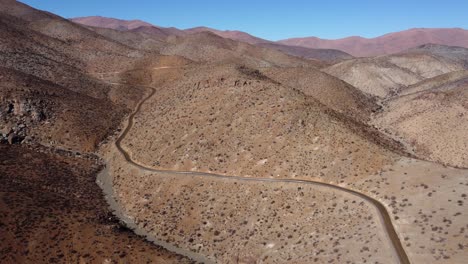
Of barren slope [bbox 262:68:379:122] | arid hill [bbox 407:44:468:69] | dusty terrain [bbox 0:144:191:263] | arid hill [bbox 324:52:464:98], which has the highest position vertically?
arid hill [bbox 407:44:468:69]

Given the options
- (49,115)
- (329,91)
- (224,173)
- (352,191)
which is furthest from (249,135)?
(329,91)

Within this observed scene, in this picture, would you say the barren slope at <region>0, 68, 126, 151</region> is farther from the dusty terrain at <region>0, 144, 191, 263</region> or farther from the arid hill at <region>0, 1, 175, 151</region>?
the dusty terrain at <region>0, 144, 191, 263</region>

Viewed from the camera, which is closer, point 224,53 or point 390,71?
point 390,71

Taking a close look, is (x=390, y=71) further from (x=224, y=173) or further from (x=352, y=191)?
(x=352, y=191)

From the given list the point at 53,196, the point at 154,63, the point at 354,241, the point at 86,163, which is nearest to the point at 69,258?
the point at 53,196

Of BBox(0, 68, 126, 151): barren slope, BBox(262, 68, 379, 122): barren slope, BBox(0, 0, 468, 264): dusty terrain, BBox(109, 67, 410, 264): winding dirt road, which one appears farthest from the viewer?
BBox(262, 68, 379, 122): barren slope

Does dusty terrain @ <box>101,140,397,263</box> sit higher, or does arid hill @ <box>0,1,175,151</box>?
arid hill @ <box>0,1,175,151</box>

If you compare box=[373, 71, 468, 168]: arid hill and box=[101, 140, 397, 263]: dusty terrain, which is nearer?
box=[101, 140, 397, 263]: dusty terrain

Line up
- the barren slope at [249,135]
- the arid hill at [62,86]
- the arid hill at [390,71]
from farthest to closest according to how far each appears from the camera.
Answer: the arid hill at [390,71] → the arid hill at [62,86] → the barren slope at [249,135]

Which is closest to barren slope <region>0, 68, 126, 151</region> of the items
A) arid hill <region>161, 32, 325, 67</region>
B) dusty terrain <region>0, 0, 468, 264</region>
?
dusty terrain <region>0, 0, 468, 264</region>

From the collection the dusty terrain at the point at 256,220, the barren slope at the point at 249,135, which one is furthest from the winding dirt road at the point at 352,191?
the barren slope at the point at 249,135

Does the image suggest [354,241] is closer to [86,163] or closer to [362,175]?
[362,175]

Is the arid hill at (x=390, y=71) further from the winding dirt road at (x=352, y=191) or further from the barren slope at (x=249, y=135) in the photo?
the winding dirt road at (x=352, y=191)
